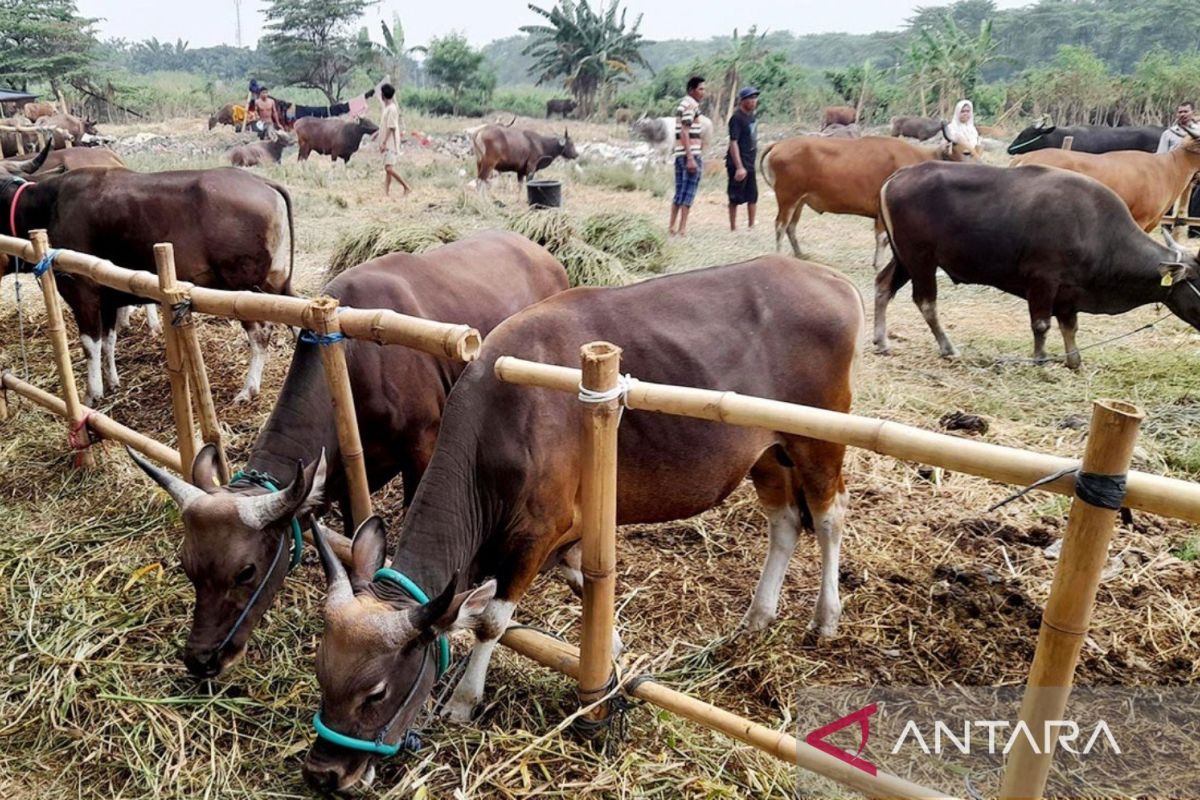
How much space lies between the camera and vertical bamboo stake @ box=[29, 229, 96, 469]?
5031mm

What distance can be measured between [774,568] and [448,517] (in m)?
1.69

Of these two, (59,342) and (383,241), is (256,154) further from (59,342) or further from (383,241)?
(59,342)

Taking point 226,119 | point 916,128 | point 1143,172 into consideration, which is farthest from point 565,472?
point 226,119

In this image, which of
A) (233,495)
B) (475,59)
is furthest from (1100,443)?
(475,59)

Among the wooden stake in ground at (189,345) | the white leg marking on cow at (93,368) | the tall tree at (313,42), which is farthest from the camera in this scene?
the tall tree at (313,42)

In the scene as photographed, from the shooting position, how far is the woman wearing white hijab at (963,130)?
1228 cm

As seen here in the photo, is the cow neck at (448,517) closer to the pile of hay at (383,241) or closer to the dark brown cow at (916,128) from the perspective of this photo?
the pile of hay at (383,241)

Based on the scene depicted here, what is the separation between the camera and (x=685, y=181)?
1271 centimetres

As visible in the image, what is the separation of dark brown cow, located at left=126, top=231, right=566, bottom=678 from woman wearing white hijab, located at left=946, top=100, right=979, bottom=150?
8.89 metres

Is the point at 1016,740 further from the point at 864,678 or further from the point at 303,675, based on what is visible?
the point at 303,675

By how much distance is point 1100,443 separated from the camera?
185 cm

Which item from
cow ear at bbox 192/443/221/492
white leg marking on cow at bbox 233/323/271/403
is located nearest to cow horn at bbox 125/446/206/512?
cow ear at bbox 192/443/221/492

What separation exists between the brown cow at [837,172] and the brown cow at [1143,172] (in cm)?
171

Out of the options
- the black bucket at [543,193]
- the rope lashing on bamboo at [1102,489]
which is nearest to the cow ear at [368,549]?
the rope lashing on bamboo at [1102,489]
